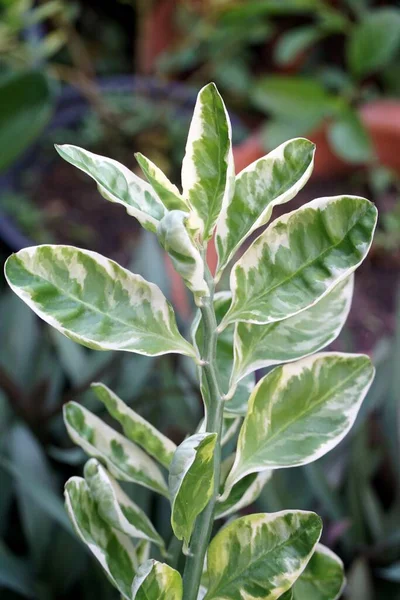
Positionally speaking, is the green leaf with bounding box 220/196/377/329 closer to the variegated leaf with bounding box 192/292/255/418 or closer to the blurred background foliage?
the variegated leaf with bounding box 192/292/255/418

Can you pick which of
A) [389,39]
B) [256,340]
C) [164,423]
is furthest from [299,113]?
[256,340]

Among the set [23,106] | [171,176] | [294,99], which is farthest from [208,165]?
[171,176]

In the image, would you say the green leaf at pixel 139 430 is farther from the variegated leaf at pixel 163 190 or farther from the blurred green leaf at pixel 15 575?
the blurred green leaf at pixel 15 575

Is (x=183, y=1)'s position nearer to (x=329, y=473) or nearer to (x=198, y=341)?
(x=329, y=473)

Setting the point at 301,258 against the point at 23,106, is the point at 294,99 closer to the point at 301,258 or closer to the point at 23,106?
the point at 23,106

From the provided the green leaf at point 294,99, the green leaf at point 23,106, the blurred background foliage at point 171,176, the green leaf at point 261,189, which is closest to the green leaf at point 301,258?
the green leaf at point 261,189

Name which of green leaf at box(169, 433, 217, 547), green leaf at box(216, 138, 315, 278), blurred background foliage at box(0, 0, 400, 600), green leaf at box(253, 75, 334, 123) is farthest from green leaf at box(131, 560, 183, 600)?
green leaf at box(253, 75, 334, 123)
